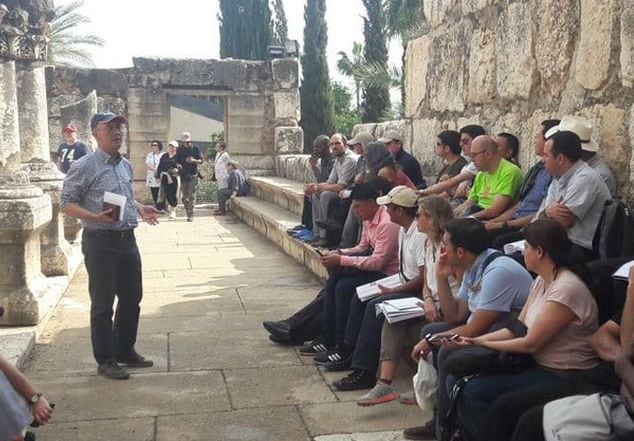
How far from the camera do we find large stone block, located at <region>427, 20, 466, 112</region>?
604 cm

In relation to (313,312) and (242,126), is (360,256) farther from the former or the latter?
(242,126)

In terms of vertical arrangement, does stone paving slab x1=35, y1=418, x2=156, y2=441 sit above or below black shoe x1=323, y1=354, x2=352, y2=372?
below

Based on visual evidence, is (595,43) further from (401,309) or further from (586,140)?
(401,309)

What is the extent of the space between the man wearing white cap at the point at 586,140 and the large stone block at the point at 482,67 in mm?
1482

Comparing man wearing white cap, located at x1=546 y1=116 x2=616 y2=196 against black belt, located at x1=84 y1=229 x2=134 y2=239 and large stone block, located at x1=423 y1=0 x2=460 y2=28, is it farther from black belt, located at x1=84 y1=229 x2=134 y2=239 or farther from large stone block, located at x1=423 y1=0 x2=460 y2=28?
black belt, located at x1=84 y1=229 x2=134 y2=239

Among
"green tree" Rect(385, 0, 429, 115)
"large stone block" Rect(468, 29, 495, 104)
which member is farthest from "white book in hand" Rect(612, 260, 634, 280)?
"green tree" Rect(385, 0, 429, 115)

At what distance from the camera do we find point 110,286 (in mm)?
4684

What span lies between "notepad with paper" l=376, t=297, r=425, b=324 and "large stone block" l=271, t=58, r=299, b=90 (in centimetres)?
1265

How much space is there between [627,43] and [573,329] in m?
1.71

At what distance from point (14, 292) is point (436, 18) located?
413 centimetres

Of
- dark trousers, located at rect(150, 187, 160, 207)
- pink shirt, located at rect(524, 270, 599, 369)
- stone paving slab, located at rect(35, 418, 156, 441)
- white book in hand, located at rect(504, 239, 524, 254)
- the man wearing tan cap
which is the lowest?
stone paving slab, located at rect(35, 418, 156, 441)

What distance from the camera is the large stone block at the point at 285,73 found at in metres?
16.3

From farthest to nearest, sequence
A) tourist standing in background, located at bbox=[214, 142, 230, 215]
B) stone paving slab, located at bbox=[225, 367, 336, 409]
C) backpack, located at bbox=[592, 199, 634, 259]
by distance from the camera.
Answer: tourist standing in background, located at bbox=[214, 142, 230, 215] < stone paving slab, located at bbox=[225, 367, 336, 409] < backpack, located at bbox=[592, 199, 634, 259]

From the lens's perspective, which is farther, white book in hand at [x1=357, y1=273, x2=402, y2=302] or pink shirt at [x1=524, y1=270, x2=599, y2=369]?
white book in hand at [x1=357, y1=273, x2=402, y2=302]
